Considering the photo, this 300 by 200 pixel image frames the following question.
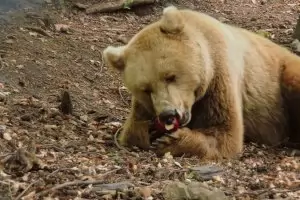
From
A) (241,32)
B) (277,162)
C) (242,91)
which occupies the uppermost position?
(241,32)

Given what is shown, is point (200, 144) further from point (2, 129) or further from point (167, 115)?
point (2, 129)

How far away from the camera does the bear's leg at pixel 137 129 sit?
20.3 ft

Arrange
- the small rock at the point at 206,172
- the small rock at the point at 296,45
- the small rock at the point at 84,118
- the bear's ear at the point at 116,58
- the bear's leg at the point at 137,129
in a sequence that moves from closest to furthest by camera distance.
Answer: the small rock at the point at 206,172 < the bear's leg at the point at 137,129 < the bear's ear at the point at 116,58 < the small rock at the point at 84,118 < the small rock at the point at 296,45

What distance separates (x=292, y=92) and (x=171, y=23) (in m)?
1.64

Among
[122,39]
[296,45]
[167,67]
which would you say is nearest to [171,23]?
[167,67]

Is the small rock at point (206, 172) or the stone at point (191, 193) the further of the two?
the small rock at point (206, 172)

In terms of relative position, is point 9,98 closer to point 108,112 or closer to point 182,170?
point 108,112

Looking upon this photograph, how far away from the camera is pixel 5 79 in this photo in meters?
7.32

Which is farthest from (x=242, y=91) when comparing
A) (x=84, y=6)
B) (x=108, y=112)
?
(x=84, y=6)

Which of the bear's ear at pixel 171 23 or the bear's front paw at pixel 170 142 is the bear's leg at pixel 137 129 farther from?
the bear's ear at pixel 171 23

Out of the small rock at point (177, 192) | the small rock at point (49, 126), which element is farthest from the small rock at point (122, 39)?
the small rock at point (177, 192)

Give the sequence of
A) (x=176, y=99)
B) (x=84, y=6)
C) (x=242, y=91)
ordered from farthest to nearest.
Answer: (x=84, y=6) → (x=242, y=91) → (x=176, y=99)

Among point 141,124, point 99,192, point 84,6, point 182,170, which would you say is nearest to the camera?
point 99,192

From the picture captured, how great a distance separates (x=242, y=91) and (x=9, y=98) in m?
2.27
